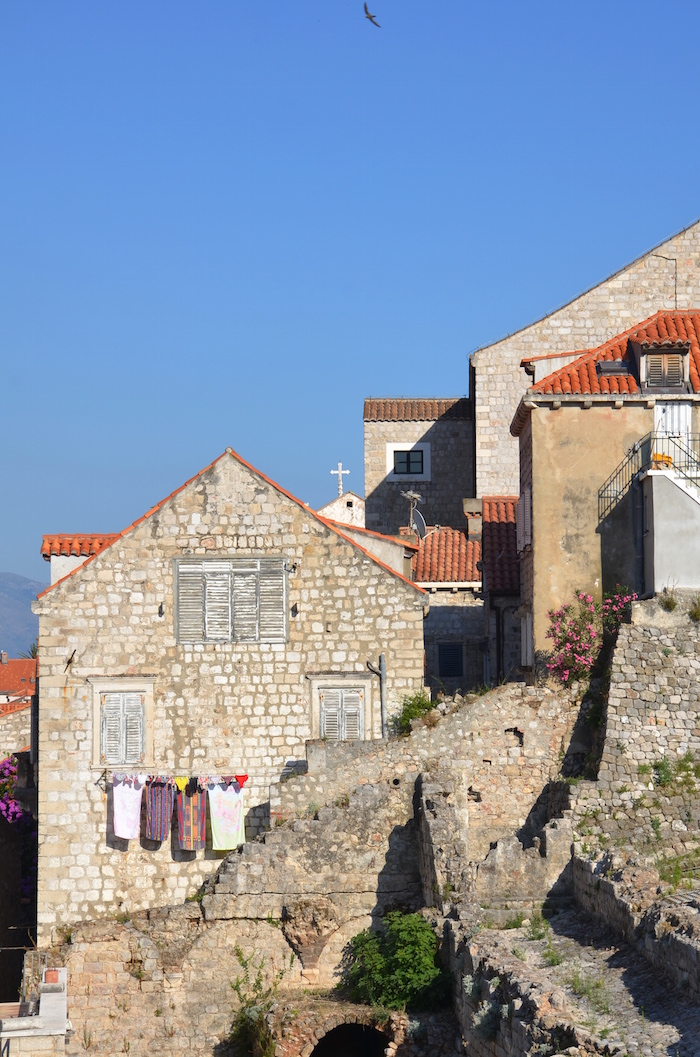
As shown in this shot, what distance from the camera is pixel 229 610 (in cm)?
2948

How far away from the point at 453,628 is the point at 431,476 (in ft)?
31.2

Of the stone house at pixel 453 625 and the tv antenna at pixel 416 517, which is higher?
the tv antenna at pixel 416 517

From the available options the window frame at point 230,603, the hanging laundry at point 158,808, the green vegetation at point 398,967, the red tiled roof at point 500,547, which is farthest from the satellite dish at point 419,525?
the green vegetation at point 398,967

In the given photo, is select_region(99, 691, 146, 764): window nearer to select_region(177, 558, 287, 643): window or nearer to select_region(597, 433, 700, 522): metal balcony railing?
select_region(177, 558, 287, 643): window

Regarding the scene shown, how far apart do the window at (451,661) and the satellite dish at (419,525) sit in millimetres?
4516

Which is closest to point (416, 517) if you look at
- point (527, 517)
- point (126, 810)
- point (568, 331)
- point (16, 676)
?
point (568, 331)

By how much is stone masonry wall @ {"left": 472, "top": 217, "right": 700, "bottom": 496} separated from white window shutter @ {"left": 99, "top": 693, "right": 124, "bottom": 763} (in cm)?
1718

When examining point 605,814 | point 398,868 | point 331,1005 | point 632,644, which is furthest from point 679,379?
point 331,1005

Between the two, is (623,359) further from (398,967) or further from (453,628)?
(398,967)

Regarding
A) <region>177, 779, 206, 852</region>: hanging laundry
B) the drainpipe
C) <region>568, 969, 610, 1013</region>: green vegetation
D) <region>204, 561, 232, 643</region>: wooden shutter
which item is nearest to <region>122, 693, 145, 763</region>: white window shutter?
<region>177, 779, 206, 852</region>: hanging laundry

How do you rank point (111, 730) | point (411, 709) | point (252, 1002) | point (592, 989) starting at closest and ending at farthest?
point (592, 989), point (252, 1002), point (411, 709), point (111, 730)

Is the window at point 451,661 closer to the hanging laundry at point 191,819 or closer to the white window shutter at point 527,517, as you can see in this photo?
the white window shutter at point 527,517

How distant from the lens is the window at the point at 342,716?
29156 millimetres

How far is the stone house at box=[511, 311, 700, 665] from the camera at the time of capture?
94.1 feet
